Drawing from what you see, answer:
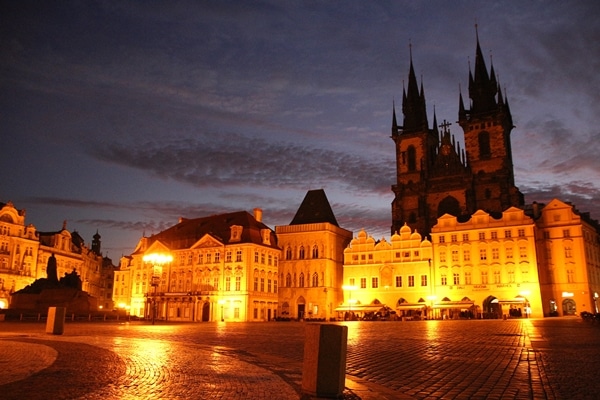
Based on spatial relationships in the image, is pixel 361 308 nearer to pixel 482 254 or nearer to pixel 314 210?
pixel 482 254

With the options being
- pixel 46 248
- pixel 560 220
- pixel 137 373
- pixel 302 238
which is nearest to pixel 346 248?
pixel 302 238

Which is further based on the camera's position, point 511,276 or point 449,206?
point 449,206

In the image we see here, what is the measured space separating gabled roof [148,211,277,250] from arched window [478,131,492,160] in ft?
118

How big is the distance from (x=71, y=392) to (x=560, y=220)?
67.1m

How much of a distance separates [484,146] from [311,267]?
3575 centimetres

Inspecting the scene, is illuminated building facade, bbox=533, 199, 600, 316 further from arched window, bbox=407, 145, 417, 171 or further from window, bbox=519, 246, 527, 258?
arched window, bbox=407, 145, 417, 171

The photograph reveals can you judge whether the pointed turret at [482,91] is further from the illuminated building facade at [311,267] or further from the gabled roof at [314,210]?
the illuminated building facade at [311,267]

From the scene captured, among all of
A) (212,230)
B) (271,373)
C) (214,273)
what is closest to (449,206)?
(212,230)

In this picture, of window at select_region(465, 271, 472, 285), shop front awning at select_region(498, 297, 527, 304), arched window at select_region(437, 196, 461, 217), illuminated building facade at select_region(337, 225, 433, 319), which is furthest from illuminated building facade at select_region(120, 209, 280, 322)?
shop front awning at select_region(498, 297, 527, 304)

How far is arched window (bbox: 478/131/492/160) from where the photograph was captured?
283 ft

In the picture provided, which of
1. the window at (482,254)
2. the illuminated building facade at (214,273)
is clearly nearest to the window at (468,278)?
the window at (482,254)

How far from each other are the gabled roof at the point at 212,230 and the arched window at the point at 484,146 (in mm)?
35887

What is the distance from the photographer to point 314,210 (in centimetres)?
7906

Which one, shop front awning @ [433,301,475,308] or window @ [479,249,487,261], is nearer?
shop front awning @ [433,301,475,308]
